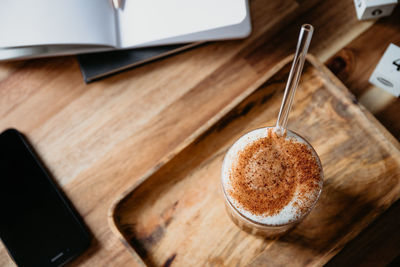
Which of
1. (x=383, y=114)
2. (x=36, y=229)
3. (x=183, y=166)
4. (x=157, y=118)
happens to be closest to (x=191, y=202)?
(x=183, y=166)

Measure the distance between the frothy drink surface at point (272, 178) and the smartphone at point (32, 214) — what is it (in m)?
0.30

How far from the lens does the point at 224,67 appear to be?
692mm

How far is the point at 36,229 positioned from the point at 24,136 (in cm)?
18

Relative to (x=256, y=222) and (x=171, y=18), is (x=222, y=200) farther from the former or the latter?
A: (x=171, y=18)

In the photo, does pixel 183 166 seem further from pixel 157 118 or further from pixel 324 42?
pixel 324 42

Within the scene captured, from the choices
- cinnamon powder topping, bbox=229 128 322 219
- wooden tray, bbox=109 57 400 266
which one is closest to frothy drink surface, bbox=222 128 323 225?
cinnamon powder topping, bbox=229 128 322 219

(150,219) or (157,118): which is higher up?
(157,118)

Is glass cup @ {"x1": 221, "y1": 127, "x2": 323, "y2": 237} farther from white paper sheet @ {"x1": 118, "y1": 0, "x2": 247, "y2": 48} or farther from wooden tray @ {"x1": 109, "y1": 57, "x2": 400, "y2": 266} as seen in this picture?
white paper sheet @ {"x1": 118, "y1": 0, "x2": 247, "y2": 48}

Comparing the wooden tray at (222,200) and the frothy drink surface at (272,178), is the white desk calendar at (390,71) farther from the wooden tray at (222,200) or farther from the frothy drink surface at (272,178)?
the frothy drink surface at (272,178)

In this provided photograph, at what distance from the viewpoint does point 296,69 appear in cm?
41

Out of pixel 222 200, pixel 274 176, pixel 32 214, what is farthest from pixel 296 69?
pixel 32 214

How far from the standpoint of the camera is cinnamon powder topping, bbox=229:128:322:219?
1.60 feet

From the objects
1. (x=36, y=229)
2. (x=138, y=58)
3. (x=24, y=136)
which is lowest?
(x=36, y=229)

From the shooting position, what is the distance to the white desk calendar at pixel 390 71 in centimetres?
61
